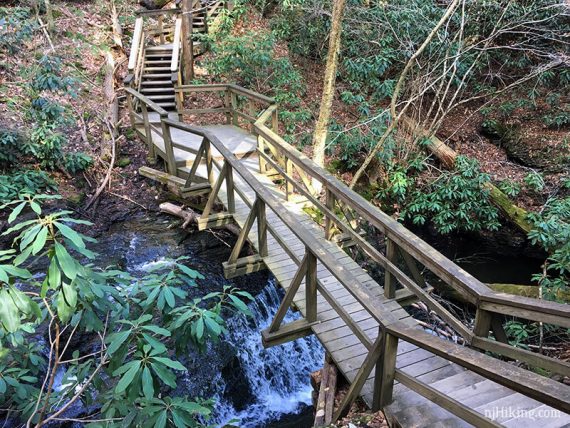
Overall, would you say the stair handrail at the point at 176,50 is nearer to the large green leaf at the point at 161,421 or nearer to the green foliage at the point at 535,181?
the green foliage at the point at 535,181

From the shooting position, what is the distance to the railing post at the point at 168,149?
7.86 m

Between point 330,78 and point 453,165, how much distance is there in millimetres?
4355

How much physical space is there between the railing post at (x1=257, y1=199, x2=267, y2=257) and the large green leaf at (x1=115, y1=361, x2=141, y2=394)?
281cm

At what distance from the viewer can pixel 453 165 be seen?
33.8ft

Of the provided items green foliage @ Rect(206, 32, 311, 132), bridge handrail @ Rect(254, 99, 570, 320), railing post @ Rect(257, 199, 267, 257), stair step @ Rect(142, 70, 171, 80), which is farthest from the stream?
stair step @ Rect(142, 70, 171, 80)

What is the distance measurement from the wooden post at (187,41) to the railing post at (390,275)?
360 inches

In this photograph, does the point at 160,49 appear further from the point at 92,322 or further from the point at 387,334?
the point at 387,334

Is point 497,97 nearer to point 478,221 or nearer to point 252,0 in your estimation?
point 478,221

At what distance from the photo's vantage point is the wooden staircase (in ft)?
38.0

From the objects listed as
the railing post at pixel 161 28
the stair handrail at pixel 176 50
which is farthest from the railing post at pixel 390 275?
the railing post at pixel 161 28

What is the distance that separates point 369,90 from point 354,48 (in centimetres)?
132

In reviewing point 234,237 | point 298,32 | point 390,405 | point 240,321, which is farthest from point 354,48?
point 390,405

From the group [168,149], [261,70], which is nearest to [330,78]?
[168,149]

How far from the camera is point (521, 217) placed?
9.06 m
